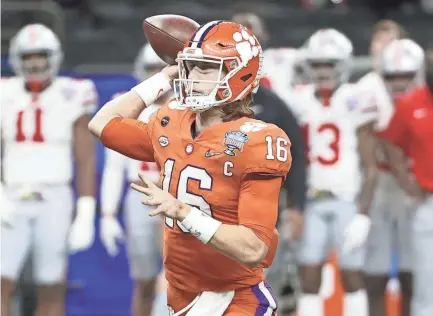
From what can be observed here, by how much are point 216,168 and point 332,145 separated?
2777 mm

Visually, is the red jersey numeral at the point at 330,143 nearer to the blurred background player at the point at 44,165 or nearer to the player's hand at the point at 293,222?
the player's hand at the point at 293,222

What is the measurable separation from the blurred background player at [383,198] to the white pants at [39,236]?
4.64ft

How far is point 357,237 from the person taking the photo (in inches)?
216

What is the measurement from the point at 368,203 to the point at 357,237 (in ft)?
0.56

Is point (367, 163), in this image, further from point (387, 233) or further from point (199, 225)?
point (199, 225)

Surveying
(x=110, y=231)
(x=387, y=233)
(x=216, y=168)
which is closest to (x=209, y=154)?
(x=216, y=168)

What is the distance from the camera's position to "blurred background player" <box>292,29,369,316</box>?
18.7ft

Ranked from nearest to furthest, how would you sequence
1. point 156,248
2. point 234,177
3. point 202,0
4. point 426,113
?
point 234,177 → point 426,113 → point 156,248 → point 202,0

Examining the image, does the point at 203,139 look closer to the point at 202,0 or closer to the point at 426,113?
the point at 426,113

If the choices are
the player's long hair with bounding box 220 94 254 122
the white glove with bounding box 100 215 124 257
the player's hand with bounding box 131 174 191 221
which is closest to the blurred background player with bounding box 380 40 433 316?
the white glove with bounding box 100 215 124 257

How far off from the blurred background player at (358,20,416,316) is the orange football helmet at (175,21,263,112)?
245cm

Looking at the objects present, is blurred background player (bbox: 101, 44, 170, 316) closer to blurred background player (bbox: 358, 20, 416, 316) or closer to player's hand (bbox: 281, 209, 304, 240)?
player's hand (bbox: 281, 209, 304, 240)

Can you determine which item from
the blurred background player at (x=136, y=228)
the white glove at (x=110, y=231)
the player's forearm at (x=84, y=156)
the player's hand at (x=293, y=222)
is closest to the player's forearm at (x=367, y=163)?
the player's hand at (x=293, y=222)

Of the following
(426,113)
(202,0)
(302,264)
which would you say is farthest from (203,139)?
(202,0)
